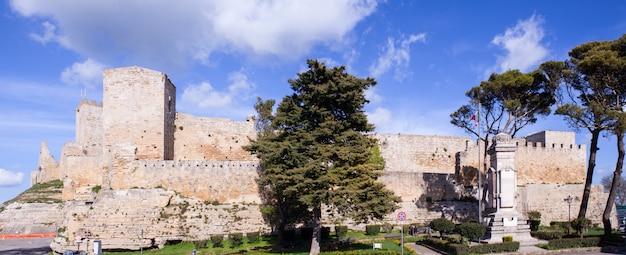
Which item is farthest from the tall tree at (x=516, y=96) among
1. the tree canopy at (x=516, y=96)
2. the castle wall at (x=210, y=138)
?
the castle wall at (x=210, y=138)

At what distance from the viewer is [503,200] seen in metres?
24.1

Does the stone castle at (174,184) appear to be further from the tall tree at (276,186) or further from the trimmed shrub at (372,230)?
the trimmed shrub at (372,230)

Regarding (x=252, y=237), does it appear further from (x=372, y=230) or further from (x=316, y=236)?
(x=372, y=230)

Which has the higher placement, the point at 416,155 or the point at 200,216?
the point at 416,155

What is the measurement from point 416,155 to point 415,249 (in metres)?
21.2

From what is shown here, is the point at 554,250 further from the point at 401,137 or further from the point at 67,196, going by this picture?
the point at 67,196

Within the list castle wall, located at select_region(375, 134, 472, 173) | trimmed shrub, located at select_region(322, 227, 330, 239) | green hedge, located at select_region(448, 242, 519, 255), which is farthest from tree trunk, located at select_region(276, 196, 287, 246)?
castle wall, located at select_region(375, 134, 472, 173)

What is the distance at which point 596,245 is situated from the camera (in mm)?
22875

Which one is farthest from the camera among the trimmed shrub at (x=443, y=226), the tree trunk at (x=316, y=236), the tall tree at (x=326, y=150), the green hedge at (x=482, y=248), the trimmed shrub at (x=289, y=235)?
the trimmed shrub at (x=289, y=235)

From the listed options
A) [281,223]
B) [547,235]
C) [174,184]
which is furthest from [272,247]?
[547,235]

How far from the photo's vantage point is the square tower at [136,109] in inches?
1198

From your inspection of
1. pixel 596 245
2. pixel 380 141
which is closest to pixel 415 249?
pixel 596 245

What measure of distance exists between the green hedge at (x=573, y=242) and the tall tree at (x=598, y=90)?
4003mm

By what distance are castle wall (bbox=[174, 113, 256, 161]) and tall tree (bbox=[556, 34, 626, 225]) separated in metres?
21.5
